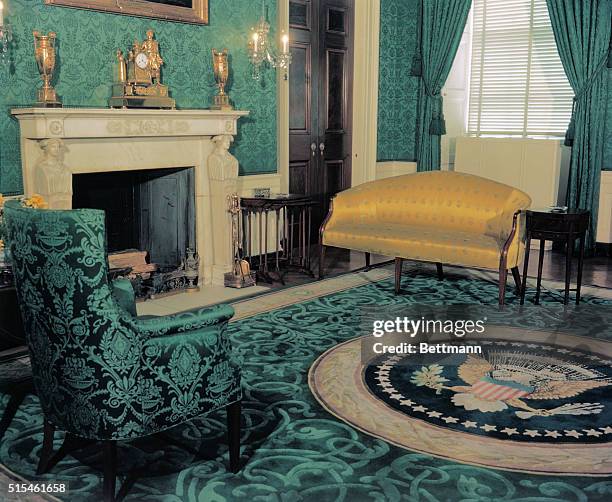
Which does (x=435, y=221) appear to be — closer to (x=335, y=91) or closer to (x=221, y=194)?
(x=221, y=194)

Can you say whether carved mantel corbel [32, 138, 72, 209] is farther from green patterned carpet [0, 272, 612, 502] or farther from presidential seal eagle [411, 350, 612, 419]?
presidential seal eagle [411, 350, 612, 419]

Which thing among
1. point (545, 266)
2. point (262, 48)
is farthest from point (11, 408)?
point (545, 266)

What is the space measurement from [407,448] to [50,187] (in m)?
3.01

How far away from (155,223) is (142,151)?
79 cm

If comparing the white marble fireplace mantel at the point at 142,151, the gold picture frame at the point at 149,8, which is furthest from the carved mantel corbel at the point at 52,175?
the gold picture frame at the point at 149,8

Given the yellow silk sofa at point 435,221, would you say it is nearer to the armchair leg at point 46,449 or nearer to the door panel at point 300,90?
the door panel at point 300,90

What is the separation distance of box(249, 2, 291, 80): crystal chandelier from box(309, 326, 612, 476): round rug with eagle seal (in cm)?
300

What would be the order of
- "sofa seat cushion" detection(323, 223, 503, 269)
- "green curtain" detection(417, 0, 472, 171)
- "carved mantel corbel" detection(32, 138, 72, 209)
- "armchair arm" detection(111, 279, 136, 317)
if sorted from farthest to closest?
1. "green curtain" detection(417, 0, 472, 171)
2. "sofa seat cushion" detection(323, 223, 503, 269)
3. "carved mantel corbel" detection(32, 138, 72, 209)
4. "armchair arm" detection(111, 279, 136, 317)

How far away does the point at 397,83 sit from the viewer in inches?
341

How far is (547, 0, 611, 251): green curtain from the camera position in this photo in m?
7.46

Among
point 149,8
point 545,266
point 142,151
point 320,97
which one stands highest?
point 149,8

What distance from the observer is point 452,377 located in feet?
13.6

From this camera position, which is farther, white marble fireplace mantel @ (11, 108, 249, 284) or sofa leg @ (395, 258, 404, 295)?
sofa leg @ (395, 258, 404, 295)

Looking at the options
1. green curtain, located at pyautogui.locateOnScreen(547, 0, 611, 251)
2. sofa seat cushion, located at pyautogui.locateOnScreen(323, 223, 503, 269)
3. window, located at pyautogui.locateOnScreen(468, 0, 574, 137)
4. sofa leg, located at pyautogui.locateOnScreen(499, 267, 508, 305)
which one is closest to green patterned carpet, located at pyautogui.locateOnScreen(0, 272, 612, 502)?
sofa leg, located at pyautogui.locateOnScreen(499, 267, 508, 305)
